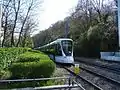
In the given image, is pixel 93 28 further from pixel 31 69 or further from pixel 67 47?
pixel 31 69

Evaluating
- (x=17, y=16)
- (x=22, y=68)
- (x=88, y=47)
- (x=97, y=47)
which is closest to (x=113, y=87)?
(x=22, y=68)

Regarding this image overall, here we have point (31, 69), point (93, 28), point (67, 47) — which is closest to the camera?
point (31, 69)

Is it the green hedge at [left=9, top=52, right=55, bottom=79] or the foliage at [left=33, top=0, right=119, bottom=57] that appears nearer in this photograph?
→ the green hedge at [left=9, top=52, right=55, bottom=79]

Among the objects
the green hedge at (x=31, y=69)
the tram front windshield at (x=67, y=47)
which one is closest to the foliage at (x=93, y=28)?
the tram front windshield at (x=67, y=47)

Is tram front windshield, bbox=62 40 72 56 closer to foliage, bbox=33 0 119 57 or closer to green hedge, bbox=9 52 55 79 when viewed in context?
green hedge, bbox=9 52 55 79

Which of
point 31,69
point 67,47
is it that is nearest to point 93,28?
point 67,47

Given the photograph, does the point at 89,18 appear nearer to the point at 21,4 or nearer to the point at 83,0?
the point at 83,0

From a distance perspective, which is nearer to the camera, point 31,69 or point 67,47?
point 31,69

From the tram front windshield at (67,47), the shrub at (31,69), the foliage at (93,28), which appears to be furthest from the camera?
the foliage at (93,28)

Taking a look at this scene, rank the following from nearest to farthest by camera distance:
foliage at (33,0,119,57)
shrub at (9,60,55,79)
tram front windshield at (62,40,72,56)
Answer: shrub at (9,60,55,79), tram front windshield at (62,40,72,56), foliage at (33,0,119,57)

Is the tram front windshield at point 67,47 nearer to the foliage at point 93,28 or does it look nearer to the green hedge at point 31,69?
the green hedge at point 31,69

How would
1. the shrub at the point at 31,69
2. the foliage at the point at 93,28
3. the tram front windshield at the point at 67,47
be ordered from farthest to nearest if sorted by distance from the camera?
the foliage at the point at 93,28
the tram front windshield at the point at 67,47
the shrub at the point at 31,69

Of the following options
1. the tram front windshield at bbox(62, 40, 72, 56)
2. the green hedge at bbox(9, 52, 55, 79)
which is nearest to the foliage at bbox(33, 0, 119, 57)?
the tram front windshield at bbox(62, 40, 72, 56)

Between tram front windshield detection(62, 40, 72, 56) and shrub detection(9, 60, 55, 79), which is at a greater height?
tram front windshield detection(62, 40, 72, 56)
